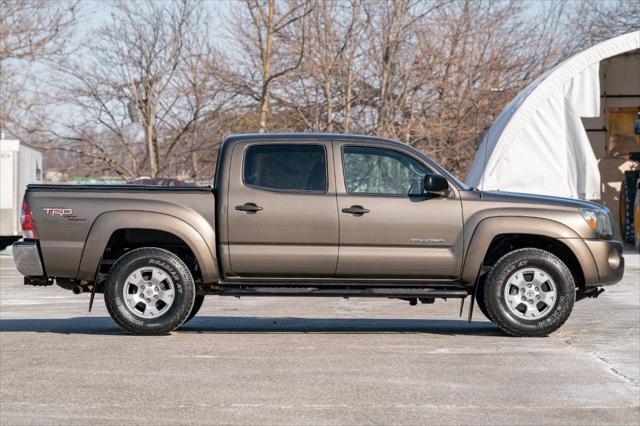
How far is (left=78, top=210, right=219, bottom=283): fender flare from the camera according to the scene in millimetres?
10336

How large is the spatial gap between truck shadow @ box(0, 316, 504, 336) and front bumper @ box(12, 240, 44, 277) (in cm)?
75

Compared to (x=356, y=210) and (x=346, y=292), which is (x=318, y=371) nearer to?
(x=346, y=292)

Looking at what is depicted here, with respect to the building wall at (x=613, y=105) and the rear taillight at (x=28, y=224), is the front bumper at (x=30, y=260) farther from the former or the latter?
the building wall at (x=613, y=105)

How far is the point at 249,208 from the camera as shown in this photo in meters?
10.4

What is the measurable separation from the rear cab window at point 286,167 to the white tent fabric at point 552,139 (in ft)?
50.0

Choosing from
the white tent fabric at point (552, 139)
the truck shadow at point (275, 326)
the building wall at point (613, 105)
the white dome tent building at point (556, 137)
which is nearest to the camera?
the truck shadow at point (275, 326)

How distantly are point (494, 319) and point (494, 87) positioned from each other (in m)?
25.6

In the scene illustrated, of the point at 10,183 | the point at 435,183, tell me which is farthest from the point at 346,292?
the point at 10,183

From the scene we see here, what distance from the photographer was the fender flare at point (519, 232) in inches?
411

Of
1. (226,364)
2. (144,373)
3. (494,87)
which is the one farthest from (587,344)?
(494,87)

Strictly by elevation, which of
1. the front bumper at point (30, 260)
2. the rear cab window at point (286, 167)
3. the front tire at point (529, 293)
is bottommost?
the front tire at point (529, 293)

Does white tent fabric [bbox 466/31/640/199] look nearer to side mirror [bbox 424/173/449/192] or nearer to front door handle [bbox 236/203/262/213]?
side mirror [bbox 424/173/449/192]

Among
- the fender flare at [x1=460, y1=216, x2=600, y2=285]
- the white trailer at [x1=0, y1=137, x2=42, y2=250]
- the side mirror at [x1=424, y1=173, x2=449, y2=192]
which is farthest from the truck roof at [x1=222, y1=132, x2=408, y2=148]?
the white trailer at [x1=0, y1=137, x2=42, y2=250]

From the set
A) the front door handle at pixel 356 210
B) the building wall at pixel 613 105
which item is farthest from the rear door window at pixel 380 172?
the building wall at pixel 613 105
